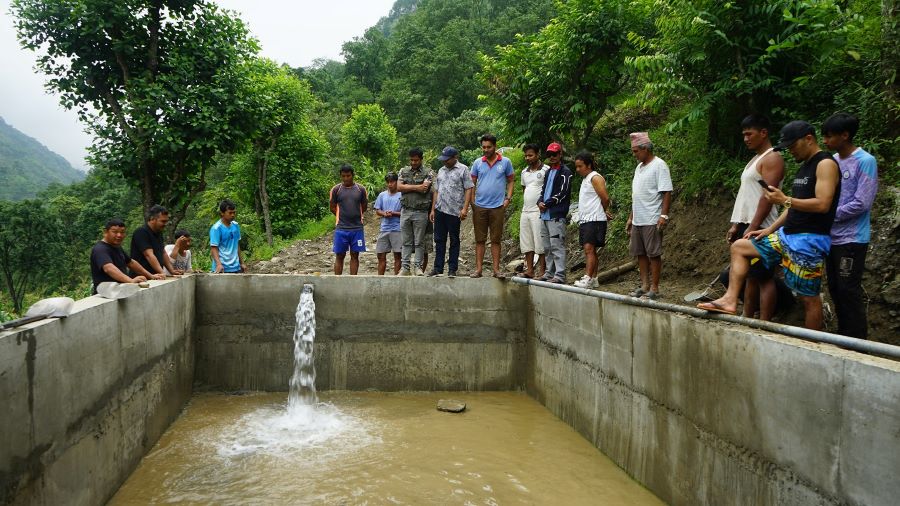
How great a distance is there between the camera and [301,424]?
6543 millimetres

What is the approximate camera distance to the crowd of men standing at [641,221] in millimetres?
3609

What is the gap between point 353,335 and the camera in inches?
317

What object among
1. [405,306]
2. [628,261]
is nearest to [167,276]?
[405,306]

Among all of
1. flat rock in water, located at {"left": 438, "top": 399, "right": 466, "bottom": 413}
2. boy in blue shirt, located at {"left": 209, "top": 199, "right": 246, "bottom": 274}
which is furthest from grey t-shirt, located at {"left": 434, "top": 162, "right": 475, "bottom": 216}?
boy in blue shirt, located at {"left": 209, "top": 199, "right": 246, "bottom": 274}

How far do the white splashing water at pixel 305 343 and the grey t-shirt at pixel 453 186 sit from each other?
2278 mm

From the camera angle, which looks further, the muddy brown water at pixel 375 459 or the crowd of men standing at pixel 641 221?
the muddy brown water at pixel 375 459

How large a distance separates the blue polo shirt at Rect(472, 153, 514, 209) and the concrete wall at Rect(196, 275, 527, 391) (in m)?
1.17

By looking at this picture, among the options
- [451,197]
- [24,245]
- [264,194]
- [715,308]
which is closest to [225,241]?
[451,197]

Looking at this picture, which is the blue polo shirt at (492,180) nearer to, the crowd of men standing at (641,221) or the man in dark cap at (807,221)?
the crowd of men standing at (641,221)

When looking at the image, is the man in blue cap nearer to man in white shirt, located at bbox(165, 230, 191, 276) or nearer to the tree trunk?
man in white shirt, located at bbox(165, 230, 191, 276)

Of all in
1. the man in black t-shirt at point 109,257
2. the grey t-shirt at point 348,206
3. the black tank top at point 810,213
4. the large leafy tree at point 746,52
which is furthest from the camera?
the grey t-shirt at point 348,206

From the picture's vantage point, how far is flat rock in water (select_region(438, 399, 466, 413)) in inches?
274

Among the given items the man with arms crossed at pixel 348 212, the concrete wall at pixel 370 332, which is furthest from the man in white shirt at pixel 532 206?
the man with arms crossed at pixel 348 212

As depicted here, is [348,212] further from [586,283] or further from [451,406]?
[586,283]
